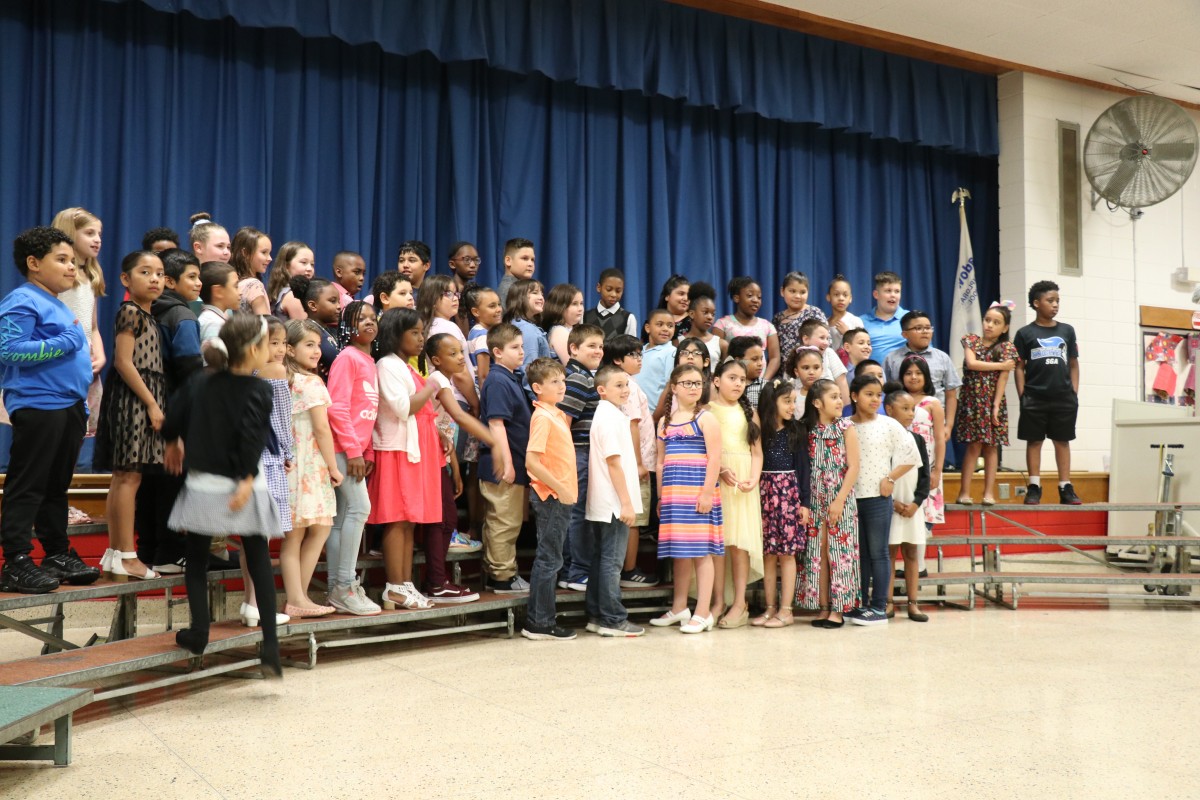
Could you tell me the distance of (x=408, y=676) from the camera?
3.88 m

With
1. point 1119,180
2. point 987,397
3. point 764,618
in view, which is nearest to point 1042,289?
point 987,397

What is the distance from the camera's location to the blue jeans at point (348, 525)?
4246mm

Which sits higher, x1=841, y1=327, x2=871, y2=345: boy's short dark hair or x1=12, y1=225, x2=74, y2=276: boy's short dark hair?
x1=12, y1=225, x2=74, y2=276: boy's short dark hair

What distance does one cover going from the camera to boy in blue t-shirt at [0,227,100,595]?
3539 millimetres

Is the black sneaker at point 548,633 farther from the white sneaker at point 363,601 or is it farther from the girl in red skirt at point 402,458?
the white sneaker at point 363,601

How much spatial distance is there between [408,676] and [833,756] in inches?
67.2

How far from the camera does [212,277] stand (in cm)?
431

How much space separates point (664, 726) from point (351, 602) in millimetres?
1614

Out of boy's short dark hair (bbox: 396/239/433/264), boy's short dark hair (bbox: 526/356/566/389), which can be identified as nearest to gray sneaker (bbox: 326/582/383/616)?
boy's short dark hair (bbox: 526/356/566/389)

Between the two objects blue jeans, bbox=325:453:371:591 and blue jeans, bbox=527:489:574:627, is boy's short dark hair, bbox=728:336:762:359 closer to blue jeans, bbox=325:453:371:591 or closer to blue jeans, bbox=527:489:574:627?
blue jeans, bbox=527:489:574:627

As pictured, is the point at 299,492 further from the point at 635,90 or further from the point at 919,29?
the point at 919,29

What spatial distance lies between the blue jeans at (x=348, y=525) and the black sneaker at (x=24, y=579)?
107cm

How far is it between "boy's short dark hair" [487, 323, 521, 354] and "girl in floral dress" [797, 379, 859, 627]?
1583 millimetres

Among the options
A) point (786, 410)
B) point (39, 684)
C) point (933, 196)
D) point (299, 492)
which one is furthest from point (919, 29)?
point (39, 684)
